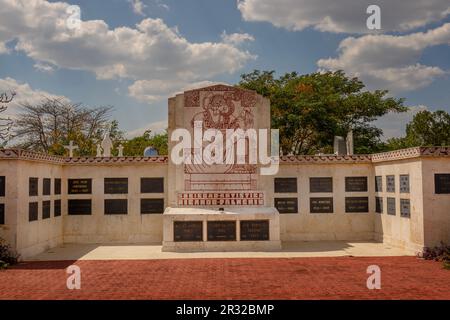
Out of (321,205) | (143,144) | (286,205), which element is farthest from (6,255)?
(143,144)

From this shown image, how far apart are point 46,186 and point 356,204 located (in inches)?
450

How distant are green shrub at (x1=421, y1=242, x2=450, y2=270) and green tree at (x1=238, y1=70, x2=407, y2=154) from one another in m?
14.5

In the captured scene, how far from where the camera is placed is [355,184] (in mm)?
17203

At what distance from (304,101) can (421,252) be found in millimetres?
15478

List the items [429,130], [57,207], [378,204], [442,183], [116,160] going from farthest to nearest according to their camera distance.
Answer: [429,130] → [116,160] → [378,204] → [57,207] → [442,183]

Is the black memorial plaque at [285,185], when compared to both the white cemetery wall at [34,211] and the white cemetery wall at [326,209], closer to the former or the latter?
the white cemetery wall at [326,209]

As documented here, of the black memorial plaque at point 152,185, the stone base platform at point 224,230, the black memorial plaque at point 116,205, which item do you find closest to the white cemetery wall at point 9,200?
the black memorial plaque at point 116,205

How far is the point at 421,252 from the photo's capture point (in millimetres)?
12992

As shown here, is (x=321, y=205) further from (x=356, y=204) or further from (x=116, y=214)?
(x=116, y=214)

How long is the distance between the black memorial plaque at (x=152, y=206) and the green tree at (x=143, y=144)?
82.0ft

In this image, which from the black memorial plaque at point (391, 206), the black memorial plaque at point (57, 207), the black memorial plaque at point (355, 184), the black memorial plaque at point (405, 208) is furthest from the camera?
the black memorial plaque at point (355, 184)

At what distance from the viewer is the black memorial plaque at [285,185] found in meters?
17.1

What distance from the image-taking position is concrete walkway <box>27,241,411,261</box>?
1345cm

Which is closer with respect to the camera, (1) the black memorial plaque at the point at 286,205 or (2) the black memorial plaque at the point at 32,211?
(2) the black memorial plaque at the point at 32,211
